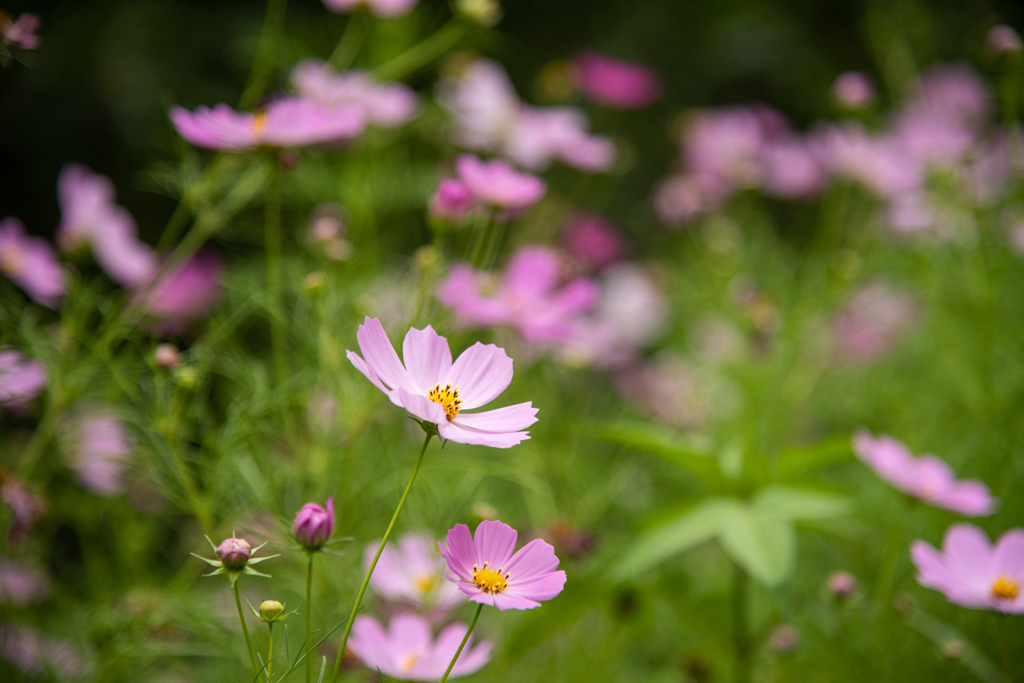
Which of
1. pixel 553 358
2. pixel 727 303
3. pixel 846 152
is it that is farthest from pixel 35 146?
pixel 846 152

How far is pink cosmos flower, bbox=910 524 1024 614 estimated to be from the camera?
20.8 inches

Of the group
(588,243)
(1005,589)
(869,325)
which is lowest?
(869,325)

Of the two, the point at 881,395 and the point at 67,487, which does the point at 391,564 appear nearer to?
the point at 67,487

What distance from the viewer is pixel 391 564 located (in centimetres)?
56

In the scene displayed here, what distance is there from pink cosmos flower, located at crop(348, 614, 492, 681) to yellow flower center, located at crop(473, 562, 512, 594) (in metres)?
0.07

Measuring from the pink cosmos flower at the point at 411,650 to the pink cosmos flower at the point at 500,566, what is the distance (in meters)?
0.07

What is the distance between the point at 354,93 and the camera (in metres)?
0.72

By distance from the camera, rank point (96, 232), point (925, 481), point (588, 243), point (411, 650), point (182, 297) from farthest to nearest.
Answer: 1. point (588, 243)
2. point (182, 297)
3. point (96, 232)
4. point (925, 481)
5. point (411, 650)

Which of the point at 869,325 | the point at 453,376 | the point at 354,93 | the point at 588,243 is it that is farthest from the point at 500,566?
the point at 869,325

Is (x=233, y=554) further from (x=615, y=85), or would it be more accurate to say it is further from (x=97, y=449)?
(x=615, y=85)

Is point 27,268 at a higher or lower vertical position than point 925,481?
higher

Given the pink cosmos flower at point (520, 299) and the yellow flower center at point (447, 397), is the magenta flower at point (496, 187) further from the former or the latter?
the yellow flower center at point (447, 397)

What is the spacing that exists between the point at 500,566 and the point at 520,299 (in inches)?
13.3

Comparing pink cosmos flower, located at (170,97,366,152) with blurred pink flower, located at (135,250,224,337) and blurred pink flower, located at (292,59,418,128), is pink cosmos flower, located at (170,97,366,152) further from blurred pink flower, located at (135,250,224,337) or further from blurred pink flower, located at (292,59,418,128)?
blurred pink flower, located at (135,250,224,337)
